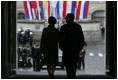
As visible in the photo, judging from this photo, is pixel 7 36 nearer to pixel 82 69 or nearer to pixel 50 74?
pixel 50 74

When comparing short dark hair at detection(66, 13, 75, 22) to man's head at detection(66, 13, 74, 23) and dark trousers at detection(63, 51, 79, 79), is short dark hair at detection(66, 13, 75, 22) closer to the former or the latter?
man's head at detection(66, 13, 74, 23)

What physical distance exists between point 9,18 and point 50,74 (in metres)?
1.77

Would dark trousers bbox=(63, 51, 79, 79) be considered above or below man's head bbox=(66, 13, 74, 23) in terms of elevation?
below

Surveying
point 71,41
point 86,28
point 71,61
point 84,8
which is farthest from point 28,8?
point 86,28

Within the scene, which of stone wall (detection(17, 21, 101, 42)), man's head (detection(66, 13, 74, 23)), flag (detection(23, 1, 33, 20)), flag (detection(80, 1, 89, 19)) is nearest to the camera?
man's head (detection(66, 13, 74, 23))

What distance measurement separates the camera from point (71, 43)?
7043mm

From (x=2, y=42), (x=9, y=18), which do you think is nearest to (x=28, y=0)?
(x=9, y=18)

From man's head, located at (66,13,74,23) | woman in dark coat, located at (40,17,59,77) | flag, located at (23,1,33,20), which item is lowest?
woman in dark coat, located at (40,17,59,77)

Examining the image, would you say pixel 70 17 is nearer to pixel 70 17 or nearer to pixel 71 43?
pixel 70 17

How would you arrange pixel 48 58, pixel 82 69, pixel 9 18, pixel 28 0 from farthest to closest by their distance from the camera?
1. pixel 82 69
2. pixel 28 0
3. pixel 9 18
4. pixel 48 58

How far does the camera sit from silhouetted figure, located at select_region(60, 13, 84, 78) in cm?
692

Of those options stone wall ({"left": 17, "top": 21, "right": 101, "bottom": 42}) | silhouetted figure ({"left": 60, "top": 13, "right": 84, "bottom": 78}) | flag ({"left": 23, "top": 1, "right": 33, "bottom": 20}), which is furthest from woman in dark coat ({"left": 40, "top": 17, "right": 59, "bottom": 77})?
stone wall ({"left": 17, "top": 21, "right": 101, "bottom": 42})

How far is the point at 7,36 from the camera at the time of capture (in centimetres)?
789

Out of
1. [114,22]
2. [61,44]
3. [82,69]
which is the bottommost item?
[82,69]
